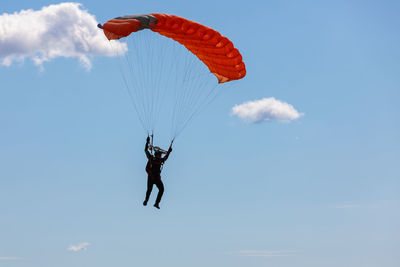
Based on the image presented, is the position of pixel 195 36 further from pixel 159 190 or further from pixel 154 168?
pixel 159 190

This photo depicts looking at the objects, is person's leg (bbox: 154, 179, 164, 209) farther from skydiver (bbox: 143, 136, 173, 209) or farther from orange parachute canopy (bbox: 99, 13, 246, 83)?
orange parachute canopy (bbox: 99, 13, 246, 83)

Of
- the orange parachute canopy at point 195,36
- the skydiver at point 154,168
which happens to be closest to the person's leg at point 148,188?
the skydiver at point 154,168

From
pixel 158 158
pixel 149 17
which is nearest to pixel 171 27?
pixel 149 17

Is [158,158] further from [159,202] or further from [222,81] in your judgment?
[222,81]

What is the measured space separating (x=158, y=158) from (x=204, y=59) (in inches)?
222

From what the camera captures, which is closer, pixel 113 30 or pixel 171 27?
pixel 113 30

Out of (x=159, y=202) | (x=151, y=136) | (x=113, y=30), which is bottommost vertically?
(x=159, y=202)

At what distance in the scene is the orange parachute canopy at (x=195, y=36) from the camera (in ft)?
84.9

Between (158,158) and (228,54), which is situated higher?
(228,54)

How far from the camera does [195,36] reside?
28.0 meters

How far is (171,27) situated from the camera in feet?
89.7

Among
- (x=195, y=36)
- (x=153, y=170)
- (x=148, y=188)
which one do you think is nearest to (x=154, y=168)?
(x=153, y=170)

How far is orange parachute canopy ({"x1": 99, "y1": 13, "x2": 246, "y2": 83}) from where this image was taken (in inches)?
1019

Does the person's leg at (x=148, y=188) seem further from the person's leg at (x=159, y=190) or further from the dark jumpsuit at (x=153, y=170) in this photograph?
the person's leg at (x=159, y=190)
